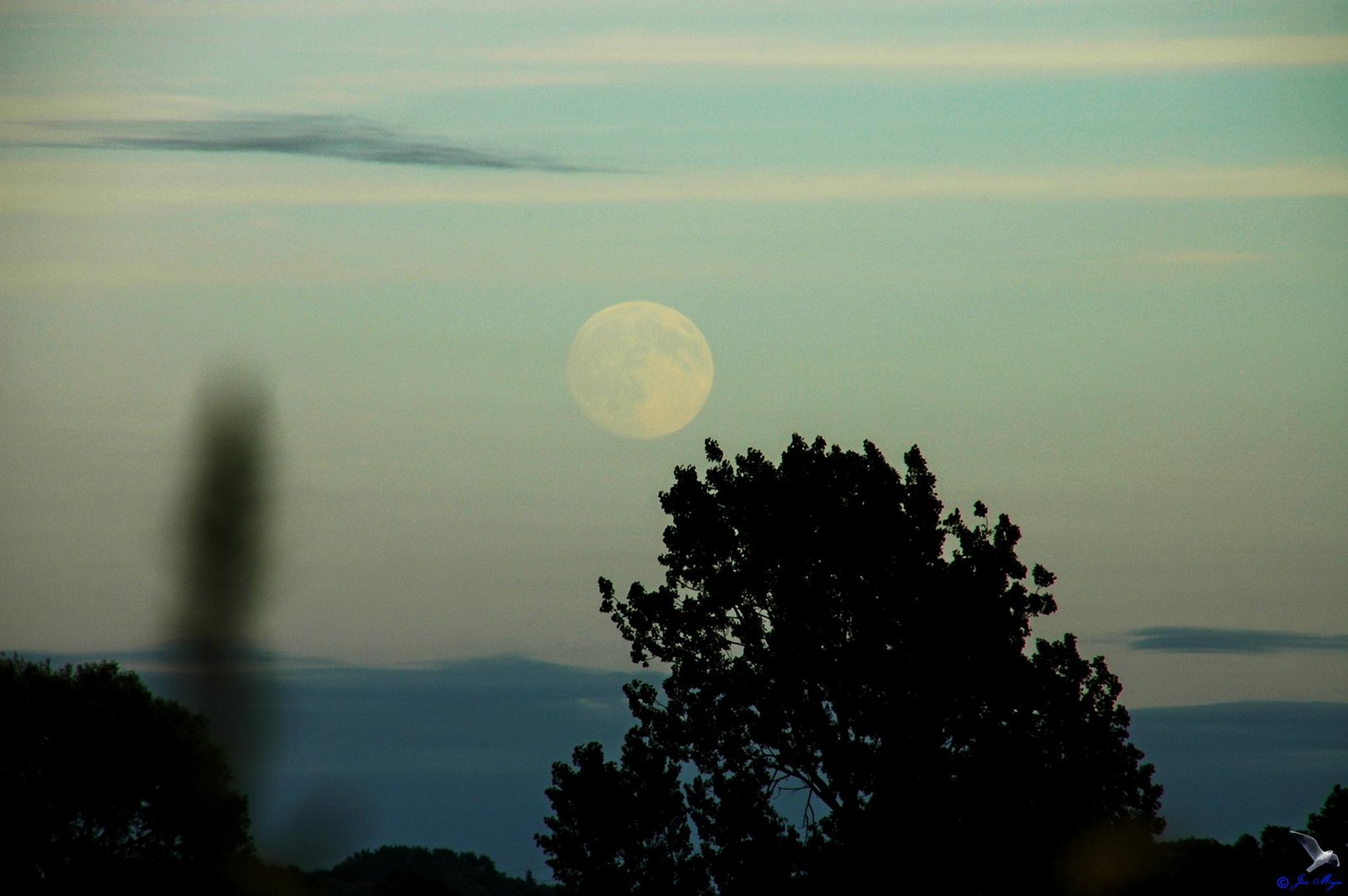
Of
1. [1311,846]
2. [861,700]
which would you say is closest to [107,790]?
[861,700]

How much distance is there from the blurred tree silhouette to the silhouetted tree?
36.4 m

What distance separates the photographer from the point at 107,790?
265 feet

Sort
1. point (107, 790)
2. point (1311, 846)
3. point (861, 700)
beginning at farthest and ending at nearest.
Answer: point (107, 790) < point (861, 700) < point (1311, 846)

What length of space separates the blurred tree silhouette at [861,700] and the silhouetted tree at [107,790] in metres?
36.4

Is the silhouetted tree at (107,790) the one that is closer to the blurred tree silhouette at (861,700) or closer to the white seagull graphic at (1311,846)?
the blurred tree silhouette at (861,700)

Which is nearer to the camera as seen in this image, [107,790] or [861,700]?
[861,700]

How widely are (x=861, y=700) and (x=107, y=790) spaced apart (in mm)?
47445

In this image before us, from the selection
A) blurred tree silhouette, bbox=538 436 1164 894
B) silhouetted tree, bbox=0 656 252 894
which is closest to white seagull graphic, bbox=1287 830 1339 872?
blurred tree silhouette, bbox=538 436 1164 894

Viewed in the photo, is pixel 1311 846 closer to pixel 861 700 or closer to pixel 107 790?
pixel 861 700

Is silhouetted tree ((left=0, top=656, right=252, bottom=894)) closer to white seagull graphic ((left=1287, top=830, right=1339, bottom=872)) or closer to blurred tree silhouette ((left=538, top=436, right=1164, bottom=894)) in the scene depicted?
blurred tree silhouette ((left=538, top=436, right=1164, bottom=894))

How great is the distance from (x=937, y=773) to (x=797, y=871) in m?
5.16

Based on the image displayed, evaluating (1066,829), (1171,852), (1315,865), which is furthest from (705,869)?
(1171,852)

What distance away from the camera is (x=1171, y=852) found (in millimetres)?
96438

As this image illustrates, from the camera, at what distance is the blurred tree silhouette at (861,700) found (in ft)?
159
